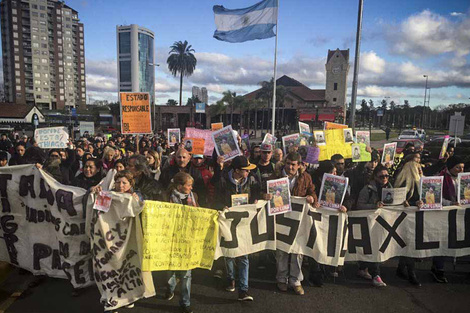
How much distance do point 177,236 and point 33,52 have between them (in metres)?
106

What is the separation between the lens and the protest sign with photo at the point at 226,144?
523 centimetres

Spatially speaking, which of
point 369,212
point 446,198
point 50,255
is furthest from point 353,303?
point 50,255

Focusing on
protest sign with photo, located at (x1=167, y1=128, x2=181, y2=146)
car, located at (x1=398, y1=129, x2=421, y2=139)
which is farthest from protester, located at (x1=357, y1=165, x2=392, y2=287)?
car, located at (x1=398, y1=129, x2=421, y2=139)

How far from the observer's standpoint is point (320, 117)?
56312 millimetres

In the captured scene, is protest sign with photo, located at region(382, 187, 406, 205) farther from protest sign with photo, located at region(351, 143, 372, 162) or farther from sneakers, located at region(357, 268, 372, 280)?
protest sign with photo, located at region(351, 143, 372, 162)

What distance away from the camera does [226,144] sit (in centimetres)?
532

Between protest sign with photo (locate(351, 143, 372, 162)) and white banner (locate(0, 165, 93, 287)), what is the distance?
5.66m

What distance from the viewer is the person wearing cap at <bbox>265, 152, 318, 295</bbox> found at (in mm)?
4297

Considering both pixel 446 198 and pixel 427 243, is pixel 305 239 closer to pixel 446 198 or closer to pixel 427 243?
pixel 427 243

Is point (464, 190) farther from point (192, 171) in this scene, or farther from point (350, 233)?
point (192, 171)

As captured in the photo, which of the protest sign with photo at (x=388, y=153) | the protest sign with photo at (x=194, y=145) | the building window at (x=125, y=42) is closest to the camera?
the protest sign with photo at (x=194, y=145)

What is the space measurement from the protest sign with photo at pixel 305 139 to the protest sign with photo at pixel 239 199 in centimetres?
388

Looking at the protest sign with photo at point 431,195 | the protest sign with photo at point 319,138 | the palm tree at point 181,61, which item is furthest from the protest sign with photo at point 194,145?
the palm tree at point 181,61

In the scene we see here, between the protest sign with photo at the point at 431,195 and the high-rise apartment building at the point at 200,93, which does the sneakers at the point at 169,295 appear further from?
the high-rise apartment building at the point at 200,93
